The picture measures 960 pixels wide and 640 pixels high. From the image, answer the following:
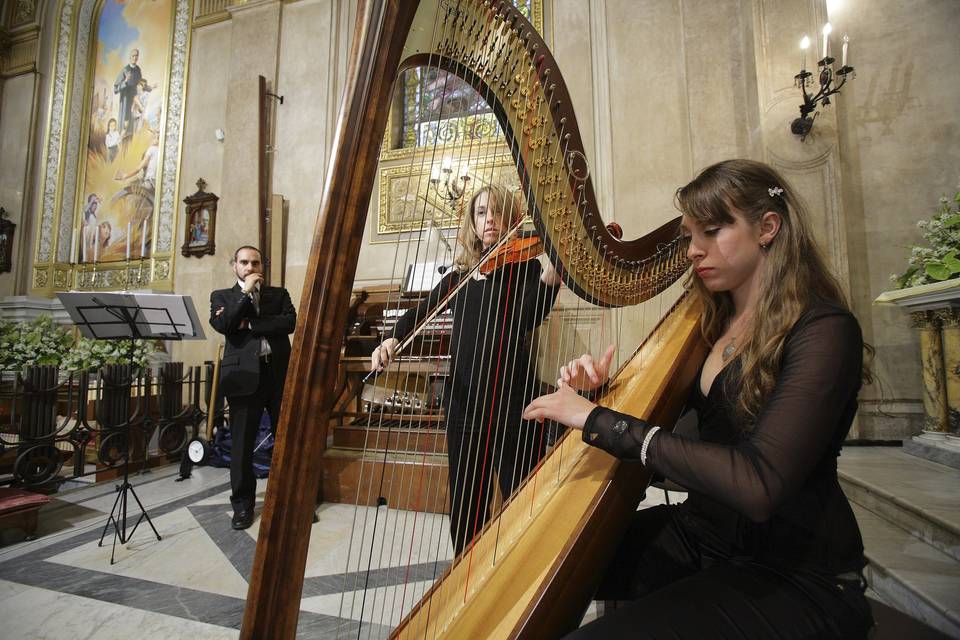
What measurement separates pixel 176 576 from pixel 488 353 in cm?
180

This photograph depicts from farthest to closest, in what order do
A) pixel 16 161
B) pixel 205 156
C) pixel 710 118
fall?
1. pixel 16 161
2. pixel 205 156
3. pixel 710 118

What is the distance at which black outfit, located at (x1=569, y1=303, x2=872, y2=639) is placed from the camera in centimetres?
74

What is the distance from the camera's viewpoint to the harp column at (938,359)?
266 cm

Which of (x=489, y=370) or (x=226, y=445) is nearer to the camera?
(x=489, y=370)

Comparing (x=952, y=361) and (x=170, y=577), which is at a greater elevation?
(x=952, y=361)

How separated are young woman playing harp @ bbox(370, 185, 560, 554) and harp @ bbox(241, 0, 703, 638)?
35cm

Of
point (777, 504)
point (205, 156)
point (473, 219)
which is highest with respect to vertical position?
point (205, 156)

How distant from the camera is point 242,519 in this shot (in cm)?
263

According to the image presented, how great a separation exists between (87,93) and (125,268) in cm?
312

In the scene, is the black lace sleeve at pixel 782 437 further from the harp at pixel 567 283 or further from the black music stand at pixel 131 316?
the black music stand at pixel 131 316

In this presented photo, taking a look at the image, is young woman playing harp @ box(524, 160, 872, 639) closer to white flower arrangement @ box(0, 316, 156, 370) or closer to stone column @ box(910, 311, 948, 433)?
stone column @ box(910, 311, 948, 433)

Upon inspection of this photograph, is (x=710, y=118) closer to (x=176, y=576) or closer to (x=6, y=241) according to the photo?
(x=176, y=576)

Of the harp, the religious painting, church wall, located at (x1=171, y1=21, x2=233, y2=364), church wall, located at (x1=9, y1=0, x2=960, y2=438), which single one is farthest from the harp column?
the religious painting

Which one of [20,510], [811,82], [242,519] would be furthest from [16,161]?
[811,82]
